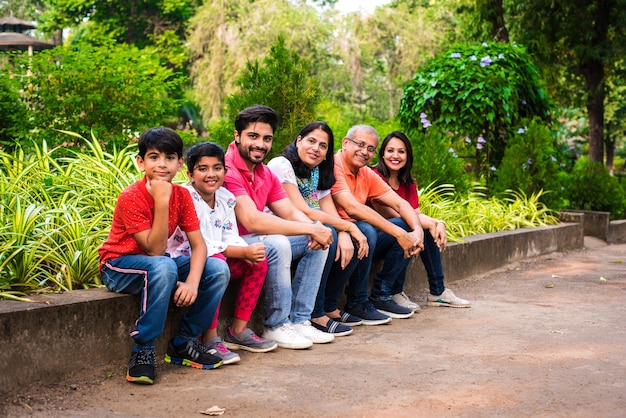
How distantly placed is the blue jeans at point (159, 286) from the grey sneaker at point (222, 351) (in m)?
0.12

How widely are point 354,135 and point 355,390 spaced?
7.88 ft

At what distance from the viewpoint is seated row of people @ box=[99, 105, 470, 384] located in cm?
412

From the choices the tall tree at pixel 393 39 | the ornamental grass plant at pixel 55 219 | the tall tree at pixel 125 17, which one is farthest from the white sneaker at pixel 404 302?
the tall tree at pixel 125 17

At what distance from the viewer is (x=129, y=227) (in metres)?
4.09

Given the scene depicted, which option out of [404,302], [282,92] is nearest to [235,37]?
[282,92]

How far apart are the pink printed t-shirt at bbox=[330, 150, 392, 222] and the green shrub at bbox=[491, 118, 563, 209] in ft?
15.2

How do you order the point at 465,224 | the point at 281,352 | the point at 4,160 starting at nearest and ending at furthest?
the point at 281,352
the point at 4,160
the point at 465,224

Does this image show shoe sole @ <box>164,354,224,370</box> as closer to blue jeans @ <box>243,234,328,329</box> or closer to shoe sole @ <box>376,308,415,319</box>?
blue jeans @ <box>243,234,328,329</box>

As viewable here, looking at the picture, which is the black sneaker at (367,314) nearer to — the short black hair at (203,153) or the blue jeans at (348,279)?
the blue jeans at (348,279)

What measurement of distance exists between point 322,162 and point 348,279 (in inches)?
33.7

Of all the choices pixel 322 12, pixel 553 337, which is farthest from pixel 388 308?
pixel 322 12

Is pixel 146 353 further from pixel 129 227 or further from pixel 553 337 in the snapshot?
pixel 553 337

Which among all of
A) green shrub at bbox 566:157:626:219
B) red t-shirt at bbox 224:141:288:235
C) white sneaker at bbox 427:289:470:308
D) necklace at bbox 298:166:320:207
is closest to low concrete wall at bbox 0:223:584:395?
red t-shirt at bbox 224:141:288:235

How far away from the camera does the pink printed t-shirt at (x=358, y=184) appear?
5.82 m
